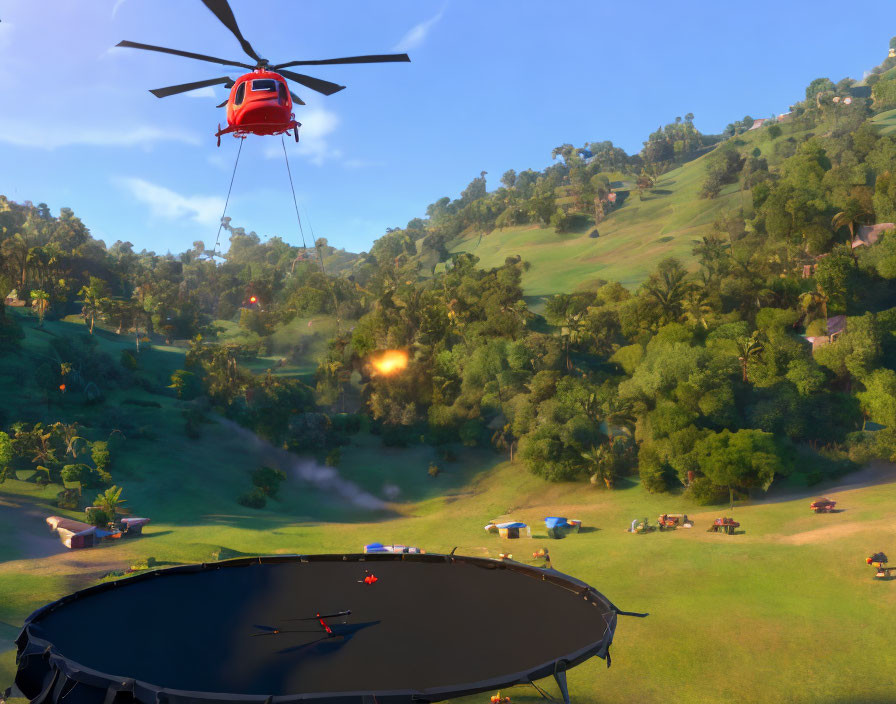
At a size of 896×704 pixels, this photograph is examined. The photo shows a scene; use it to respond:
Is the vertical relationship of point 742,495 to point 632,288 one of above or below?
below

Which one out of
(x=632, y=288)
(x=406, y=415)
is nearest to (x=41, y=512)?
(x=406, y=415)

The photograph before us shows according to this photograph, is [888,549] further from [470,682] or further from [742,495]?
Answer: [470,682]

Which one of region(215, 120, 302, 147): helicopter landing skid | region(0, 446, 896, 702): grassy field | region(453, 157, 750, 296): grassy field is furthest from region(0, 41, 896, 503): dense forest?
region(215, 120, 302, 147): helicopter landing skid

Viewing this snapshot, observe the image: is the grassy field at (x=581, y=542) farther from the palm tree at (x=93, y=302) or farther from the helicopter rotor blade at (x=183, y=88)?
the helicopter rotor blade at (x=183, y=88)

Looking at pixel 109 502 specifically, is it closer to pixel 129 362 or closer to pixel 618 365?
pixel 129 362

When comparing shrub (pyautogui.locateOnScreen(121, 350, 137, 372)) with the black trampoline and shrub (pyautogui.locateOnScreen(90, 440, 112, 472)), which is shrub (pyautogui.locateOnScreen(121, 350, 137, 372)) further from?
the black trampoline
